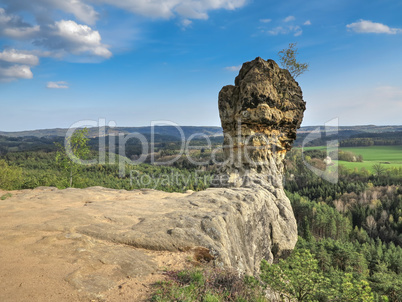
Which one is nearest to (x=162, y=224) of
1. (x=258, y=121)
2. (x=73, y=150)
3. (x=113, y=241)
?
(x=113, y=241)

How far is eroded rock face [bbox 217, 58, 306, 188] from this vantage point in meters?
19.6

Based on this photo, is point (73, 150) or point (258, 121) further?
point (73, 150)

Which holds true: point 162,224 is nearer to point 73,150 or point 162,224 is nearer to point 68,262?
point 68,262

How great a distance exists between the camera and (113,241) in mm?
8891

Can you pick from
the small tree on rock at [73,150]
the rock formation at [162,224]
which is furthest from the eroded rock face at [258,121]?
the small tree on rock at [73,150]

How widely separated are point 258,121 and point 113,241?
14.7 m

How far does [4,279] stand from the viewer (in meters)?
6.18

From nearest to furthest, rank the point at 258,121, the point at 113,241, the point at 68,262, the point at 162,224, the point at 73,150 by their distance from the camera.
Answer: the point at 68,262
the point at 113,241
the point at 162,224
the point at 258,121
the point at 73,150

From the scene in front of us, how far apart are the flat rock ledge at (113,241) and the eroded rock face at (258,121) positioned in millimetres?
5501

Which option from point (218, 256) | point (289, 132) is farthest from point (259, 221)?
point (289, 132)

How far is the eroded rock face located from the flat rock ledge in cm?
550

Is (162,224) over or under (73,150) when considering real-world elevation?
under

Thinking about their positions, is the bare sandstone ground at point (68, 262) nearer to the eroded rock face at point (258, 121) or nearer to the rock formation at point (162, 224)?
the rock formation at point (162, 224)

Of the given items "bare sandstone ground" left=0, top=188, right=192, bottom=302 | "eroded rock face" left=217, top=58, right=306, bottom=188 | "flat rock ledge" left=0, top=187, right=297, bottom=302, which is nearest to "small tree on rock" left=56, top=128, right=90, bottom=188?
"flat rock ledge" left=0, top=187, right=297, bottom=302
